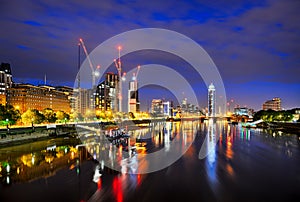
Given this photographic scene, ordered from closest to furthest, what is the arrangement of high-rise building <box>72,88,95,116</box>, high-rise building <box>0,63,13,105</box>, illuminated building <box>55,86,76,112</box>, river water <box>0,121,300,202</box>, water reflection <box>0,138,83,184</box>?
1. river water <box>0,121,300,202</box>
2. water reflection <box>0,138,83,184</box>
3. high-rise building <box>0,63,13,105</box>
4. illuminated building <box>55,86,76,112</box>
5. high-rise building <box>72,88,95,116</box>

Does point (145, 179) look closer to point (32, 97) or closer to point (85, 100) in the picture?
point (32, 97)

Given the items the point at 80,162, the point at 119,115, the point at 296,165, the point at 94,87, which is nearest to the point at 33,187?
the point at 80,162

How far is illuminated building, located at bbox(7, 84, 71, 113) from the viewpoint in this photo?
330 ft

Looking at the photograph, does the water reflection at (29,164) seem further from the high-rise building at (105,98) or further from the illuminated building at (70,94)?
the high-rise building at (105,98)

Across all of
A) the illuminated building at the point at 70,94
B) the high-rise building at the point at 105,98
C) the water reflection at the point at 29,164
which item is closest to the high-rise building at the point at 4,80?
the illuminated building at the point at 70,94

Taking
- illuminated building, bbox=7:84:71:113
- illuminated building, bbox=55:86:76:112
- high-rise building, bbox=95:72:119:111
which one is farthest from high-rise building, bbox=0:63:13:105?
high-rise building, bbox=95:72:119:111

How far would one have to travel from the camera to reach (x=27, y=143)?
33.4 meters

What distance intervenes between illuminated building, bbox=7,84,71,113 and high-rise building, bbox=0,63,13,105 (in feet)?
7.33

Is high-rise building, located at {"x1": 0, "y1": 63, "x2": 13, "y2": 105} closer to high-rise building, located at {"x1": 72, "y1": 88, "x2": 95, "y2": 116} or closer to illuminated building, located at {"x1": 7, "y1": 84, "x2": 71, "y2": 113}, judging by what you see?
illuminated building, located at {"x1": 7, "y1": 84, "x2": 71, "y2": 113}

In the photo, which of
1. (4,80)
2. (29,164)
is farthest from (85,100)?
(29,164)

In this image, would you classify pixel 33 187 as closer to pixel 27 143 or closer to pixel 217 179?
pixel 217 179

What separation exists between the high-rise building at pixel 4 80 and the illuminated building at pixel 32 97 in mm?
2234

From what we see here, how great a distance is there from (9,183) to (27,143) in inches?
789

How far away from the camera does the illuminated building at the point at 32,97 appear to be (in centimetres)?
10056
